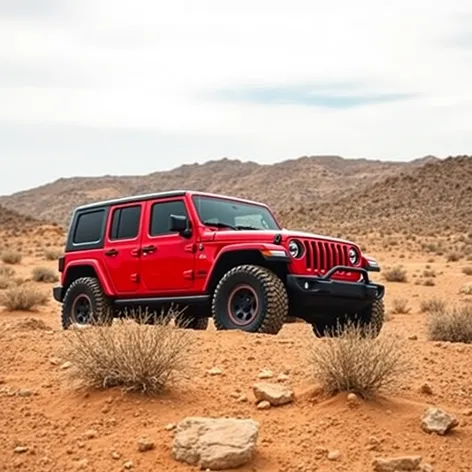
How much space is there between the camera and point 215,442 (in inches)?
215

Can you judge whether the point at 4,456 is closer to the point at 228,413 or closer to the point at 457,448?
the point at 228,413

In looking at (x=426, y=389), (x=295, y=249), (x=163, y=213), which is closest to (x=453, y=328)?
(x=295, y=249)

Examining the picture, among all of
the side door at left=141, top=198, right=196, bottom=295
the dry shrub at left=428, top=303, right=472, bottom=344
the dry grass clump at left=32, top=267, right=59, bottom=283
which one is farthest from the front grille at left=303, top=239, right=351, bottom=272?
the dry grass clump at left=32, top=267, right=59, bottom=283

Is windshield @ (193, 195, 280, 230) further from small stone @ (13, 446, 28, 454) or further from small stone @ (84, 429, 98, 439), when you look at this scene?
small stone @ (13, 446, 28, 454)

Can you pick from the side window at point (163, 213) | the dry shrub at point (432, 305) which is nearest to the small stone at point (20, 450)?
the side window at point (163, 213)

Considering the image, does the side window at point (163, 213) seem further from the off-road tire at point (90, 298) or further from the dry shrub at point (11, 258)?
the dry shrub at point (11, 258)

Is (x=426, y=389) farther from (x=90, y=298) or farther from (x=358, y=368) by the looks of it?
(x=90, y=298)

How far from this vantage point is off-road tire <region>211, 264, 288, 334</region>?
371 inches

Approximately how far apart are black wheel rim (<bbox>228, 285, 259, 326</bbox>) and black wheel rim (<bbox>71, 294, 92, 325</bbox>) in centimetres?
274

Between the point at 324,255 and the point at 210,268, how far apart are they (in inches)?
55.3

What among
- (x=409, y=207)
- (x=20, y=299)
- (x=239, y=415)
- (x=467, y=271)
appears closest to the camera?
(x=239, y=415)

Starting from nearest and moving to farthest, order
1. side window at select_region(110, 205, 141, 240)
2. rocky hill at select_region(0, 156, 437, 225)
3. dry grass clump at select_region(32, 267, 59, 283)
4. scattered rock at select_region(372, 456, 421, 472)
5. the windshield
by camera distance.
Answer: scattered rock at select_region(372, 456, 421, 472), the windshield, side window at select_region(110, 205, 141, 240), dry grass clump at select_region(32, 267, 59, 283), rocky hill at select_region(0, 156, 437, 225)

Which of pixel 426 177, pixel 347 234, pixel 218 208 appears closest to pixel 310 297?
pixel 218 208

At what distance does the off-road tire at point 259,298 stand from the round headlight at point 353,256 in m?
1.43
